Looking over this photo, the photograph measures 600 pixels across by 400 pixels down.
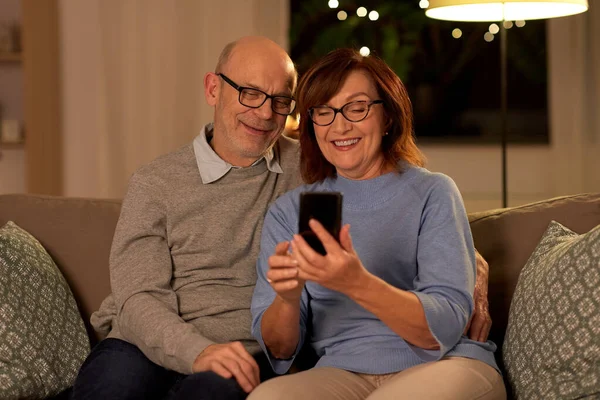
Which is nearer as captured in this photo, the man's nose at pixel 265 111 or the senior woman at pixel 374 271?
the senior woman at pixel 374 271

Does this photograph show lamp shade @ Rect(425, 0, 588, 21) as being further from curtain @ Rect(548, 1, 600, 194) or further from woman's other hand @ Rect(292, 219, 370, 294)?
woman's other hand @ Rect(292, 219, 370, 294)

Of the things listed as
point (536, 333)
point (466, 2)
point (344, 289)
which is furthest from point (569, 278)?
point (466, 2)

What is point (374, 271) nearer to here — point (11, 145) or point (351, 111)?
point (351, 111)

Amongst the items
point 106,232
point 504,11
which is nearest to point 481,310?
point 106,232

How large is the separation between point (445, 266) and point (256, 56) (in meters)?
0.71

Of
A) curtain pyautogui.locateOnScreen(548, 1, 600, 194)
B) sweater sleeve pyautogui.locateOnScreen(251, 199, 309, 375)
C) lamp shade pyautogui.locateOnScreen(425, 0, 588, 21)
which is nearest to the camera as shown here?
sweater sleeve pyautogui.locateOnScreen(251, 199, 309, 375)

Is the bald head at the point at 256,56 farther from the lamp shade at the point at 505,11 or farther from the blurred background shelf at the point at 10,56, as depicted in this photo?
the blurred background shelf at the point at 10,56

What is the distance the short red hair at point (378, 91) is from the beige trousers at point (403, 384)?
0.46 metres

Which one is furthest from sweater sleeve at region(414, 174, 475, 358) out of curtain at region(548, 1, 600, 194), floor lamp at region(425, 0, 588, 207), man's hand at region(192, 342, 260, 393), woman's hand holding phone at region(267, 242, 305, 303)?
curtain at region(548, 1, 600, 194)

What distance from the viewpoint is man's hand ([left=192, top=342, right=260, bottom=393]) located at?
1.75 m

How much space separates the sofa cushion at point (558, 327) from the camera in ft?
5.73

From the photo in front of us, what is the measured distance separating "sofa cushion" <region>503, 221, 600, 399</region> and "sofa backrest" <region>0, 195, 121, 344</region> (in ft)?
3.33

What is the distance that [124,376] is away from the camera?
1908mm

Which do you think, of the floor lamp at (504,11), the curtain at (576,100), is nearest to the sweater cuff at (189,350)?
the floor lamp at (504,11)
